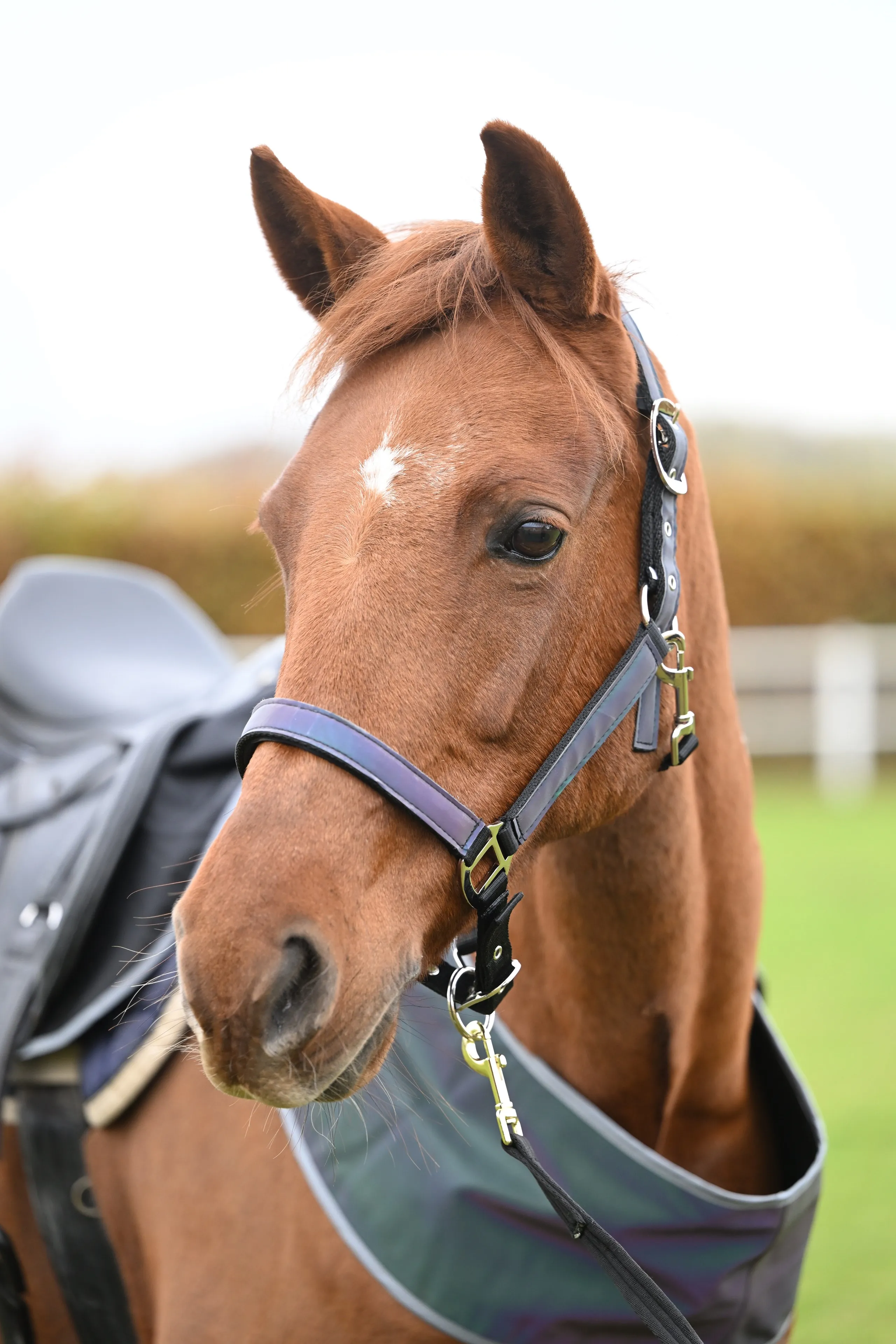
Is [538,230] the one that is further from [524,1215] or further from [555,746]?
[524,1215]

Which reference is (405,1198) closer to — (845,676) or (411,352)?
(411,352)

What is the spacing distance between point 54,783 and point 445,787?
135 centimetres

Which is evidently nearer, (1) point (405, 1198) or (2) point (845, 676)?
(1) point (405, 1198)

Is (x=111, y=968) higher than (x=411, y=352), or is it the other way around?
(x=411, y=352)

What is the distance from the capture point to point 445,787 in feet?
4.13

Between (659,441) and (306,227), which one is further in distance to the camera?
(306,227)

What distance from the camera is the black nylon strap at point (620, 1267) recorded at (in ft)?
4.38

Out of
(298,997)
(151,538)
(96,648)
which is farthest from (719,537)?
(298,997)

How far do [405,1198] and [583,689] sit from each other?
2.49 ft

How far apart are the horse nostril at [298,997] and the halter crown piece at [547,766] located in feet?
0.61

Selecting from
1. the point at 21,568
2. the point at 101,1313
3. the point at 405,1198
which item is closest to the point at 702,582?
the point at 405,1198

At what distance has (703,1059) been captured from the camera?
1.66m

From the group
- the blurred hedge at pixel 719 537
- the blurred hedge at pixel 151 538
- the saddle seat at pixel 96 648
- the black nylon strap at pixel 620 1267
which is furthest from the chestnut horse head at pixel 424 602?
the blurred hedge at pixel 151 538

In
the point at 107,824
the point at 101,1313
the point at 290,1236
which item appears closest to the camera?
the point at 290,1236
